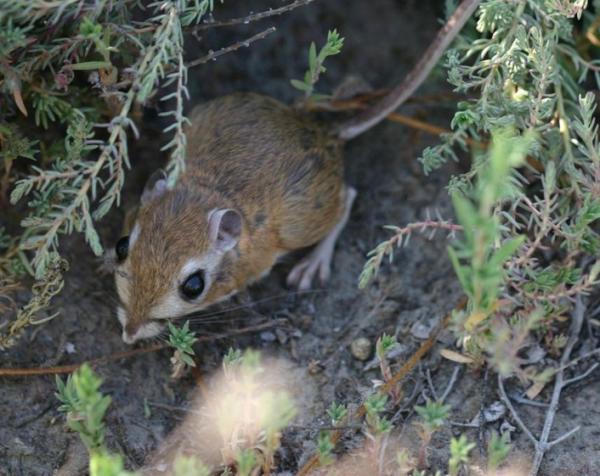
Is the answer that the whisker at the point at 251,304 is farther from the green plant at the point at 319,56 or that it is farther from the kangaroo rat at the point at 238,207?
the green plant at the point at 319,56

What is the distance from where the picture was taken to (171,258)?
165 inches

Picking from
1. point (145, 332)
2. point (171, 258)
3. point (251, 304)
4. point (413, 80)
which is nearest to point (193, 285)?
point (171, 258)

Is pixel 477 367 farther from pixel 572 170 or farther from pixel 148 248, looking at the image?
pixel 148 248

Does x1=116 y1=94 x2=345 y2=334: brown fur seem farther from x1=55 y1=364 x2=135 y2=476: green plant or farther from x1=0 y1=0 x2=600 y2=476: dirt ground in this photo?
x1=55 y1=364 x2=135 y2=476: green plant

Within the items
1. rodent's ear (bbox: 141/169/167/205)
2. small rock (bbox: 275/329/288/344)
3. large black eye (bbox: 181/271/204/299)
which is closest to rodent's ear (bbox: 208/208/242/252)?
large black eye (bbox: 181/271/204/299)

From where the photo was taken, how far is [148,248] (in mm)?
4191

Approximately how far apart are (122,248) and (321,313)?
119cm

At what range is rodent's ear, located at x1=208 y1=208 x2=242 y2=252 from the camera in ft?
14.5

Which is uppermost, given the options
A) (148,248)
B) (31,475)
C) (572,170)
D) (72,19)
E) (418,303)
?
(72,19)

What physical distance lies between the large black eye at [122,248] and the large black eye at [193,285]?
1.09 feet

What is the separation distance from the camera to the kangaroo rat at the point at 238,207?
165 inches

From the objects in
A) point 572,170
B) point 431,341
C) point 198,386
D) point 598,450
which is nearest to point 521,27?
point 572,170

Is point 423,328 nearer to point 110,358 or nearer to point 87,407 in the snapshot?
point 110,358

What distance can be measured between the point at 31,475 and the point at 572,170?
2.83 m
